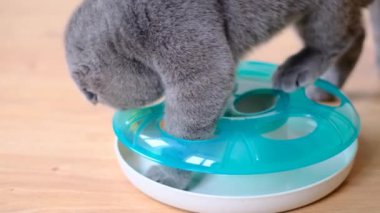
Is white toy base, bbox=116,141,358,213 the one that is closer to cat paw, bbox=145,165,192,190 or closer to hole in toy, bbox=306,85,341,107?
cat paw, bbox=145,165,192,190

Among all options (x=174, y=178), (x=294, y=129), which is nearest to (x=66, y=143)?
(x=174, y=178)

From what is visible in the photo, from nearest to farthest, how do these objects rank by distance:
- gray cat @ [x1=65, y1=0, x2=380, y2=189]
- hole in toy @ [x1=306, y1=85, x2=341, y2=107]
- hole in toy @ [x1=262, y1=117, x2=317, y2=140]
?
gray cat @ [x1=65, y1=0, x2=380, y2=189] < hole in toy @ [x1=262, y1=117, x2=317, y2=140] < hole in toy @ [x1=306, y1=85, x2=341, y2=107]

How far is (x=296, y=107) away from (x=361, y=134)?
139 mm

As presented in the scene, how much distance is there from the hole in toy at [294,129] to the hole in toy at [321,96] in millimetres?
145

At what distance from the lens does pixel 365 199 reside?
2.89 ft

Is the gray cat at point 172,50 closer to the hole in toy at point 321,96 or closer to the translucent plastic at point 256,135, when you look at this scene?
the translucent plastic at point 256,135

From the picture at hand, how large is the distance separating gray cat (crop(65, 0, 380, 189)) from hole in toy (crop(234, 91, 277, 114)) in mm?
122

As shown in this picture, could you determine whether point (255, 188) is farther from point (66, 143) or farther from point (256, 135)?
point (66, 143)

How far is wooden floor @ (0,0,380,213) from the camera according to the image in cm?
89

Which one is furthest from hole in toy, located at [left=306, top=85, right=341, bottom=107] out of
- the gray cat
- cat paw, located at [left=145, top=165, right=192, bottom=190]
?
cat paw, located at [left=145, top=165, right=192, bottom=190]

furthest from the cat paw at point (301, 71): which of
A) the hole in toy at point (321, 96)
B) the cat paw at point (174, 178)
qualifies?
the cat paw at point (174, 178)

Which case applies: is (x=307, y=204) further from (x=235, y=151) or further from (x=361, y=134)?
(x=361, y=134)

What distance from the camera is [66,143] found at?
104 cm

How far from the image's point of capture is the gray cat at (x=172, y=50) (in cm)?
82
